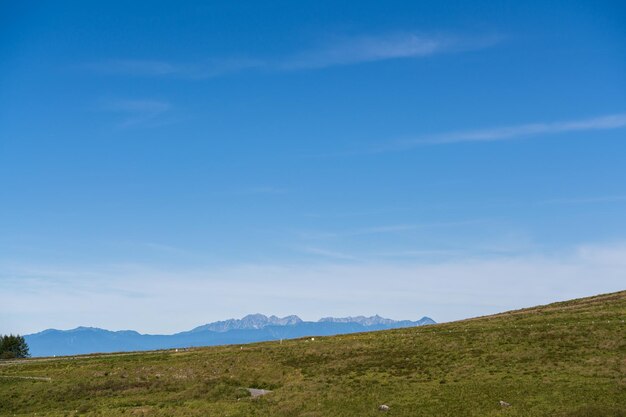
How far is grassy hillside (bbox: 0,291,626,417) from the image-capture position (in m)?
56.1

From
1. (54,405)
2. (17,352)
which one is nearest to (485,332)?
(54,405)

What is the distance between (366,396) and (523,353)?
73.1 ft

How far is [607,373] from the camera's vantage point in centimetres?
5953

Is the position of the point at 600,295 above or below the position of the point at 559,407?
above

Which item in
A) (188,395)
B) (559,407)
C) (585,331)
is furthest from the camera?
(585,331)

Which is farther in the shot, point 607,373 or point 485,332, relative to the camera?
point 485,332

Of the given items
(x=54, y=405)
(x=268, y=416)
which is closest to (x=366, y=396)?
(x=268, y=416)

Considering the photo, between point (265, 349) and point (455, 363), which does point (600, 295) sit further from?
point (265, 349)

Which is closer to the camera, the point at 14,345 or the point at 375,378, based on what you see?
the point at 375,378

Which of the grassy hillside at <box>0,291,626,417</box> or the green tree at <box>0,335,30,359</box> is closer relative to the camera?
the grassy hillside at <box>0,291,626,417</box>

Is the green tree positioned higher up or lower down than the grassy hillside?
higher up

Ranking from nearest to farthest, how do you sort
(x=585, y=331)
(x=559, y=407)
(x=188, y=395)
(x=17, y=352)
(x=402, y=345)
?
(x=559, y=407)
(x=188, y=395)
(x=585, y=331)
(x=402, y=345)
(x=17, y=352)

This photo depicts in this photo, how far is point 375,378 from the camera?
67125 millimetres

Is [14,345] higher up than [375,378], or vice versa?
[14,345]
